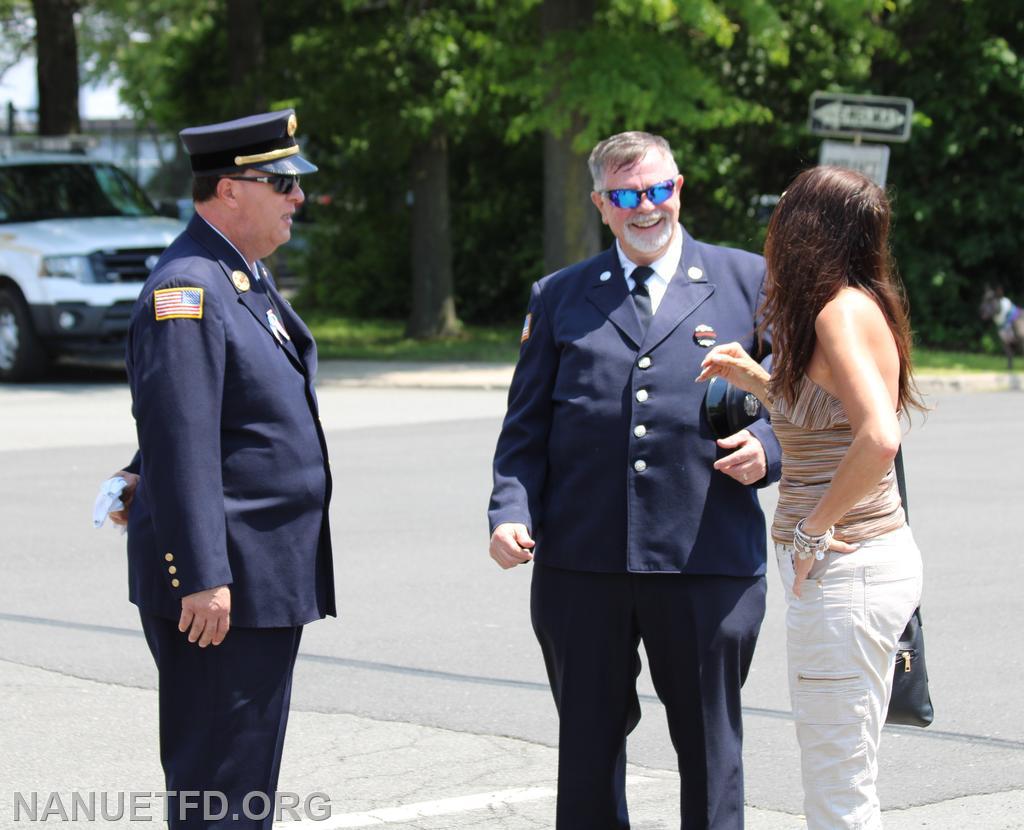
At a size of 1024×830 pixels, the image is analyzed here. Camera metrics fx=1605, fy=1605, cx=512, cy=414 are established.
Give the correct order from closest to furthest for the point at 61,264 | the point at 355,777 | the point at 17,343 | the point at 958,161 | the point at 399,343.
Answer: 1. the point at 355,777
2. the point at 61,264
3. the point at 17,343
4. the point at 958,161
5. the point at 399,343

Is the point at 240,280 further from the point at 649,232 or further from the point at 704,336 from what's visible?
the point at 704,336

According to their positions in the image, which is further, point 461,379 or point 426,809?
point 461,379

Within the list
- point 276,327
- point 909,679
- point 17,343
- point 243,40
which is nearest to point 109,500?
point 276,327

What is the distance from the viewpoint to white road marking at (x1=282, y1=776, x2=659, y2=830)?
462 centimetres

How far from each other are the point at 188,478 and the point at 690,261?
1.38 meters

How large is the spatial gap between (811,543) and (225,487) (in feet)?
4.23

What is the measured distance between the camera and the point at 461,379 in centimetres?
1736

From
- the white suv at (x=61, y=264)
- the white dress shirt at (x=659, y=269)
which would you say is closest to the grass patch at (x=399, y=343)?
the white suv at (x=61, y=264)

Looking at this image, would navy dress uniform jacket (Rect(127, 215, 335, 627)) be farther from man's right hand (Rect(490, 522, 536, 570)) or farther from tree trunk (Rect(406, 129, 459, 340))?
tree trunk (Rect(406, 129, 459, 340))

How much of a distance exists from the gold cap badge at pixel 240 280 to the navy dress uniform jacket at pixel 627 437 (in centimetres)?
76

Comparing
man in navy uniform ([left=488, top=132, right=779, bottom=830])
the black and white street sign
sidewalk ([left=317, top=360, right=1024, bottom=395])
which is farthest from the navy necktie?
sidewalk ([left=317, top=360, right=1024, bottom=395])

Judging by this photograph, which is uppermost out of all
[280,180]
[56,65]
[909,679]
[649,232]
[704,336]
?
[56,65]

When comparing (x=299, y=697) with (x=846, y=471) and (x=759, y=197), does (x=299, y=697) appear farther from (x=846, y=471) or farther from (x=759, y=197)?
(x=759, y=197)

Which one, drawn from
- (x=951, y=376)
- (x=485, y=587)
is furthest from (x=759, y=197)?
(x=485, y=587)
